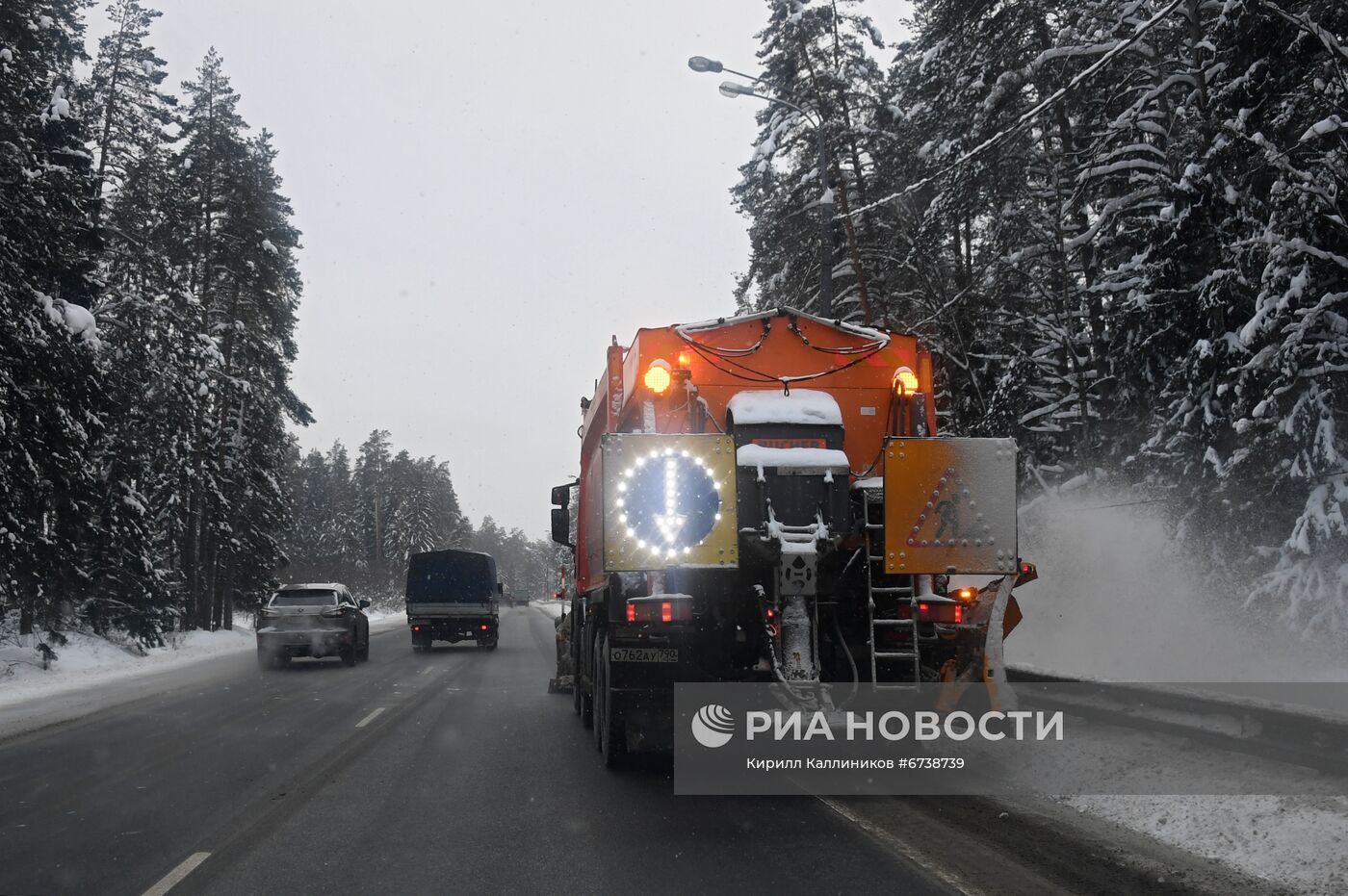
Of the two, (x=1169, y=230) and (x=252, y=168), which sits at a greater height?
(x=252, y=168)

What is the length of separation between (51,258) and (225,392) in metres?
16.2

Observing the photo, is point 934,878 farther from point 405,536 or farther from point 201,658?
point 405,536

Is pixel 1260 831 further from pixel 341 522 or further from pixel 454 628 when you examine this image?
pixel 341 522

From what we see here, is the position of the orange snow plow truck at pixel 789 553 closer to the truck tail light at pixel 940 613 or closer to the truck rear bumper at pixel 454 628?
the truck tail light at pixel 940 613

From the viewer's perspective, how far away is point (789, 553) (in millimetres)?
7547

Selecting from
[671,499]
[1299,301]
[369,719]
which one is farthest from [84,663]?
[1299,301]

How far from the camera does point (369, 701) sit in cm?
1550

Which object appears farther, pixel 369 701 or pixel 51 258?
pixel 51 258

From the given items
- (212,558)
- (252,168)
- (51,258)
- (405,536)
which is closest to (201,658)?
(212,558)

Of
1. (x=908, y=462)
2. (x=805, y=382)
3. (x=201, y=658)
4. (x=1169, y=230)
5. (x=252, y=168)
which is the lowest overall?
(x=201, y=658)

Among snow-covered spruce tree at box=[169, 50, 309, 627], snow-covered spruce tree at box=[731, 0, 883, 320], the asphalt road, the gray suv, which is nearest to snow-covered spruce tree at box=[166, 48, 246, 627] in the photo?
snow-covered spruce tree at box=[169, 50, 309, 627]

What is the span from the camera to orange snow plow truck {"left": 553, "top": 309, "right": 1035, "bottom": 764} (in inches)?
295

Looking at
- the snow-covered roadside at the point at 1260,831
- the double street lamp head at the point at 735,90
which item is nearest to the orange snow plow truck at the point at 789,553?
the snow-covered roadside at the point at 1260,831

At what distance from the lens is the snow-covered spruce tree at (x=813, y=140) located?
85.8ft
